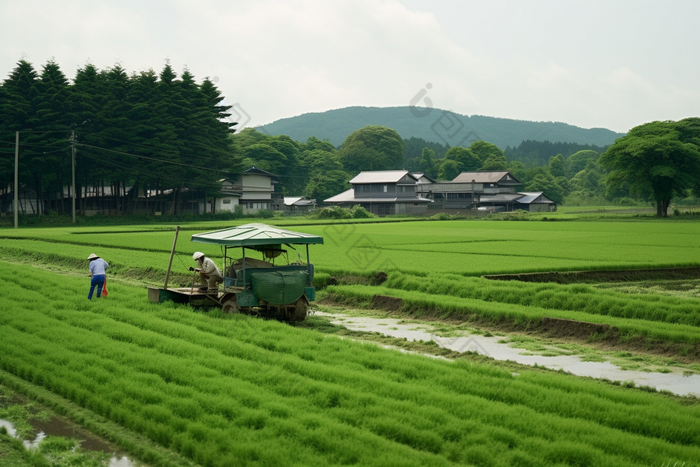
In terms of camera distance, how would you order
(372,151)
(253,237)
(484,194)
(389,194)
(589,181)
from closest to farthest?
(253,237) → (389,194) → (484,194) → (372,151) → (589,181)

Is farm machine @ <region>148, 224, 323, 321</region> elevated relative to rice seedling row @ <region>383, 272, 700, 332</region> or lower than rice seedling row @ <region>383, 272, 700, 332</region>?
elevated

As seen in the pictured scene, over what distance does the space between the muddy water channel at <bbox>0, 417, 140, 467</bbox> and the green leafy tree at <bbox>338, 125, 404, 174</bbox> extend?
11963cm

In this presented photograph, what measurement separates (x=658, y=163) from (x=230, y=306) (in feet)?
213

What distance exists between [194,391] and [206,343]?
291 centimetres

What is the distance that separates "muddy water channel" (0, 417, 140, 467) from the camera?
709 centimetres

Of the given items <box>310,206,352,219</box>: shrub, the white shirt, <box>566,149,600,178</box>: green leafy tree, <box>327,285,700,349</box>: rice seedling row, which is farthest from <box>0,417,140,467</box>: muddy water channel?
<box>566,149,600,178</box>: green leafy tree

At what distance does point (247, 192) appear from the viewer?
87.1 metres

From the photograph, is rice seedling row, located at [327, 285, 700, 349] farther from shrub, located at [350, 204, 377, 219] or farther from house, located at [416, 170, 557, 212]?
house, located at [416, 170, 557, 212]

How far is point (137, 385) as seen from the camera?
29.2 ft

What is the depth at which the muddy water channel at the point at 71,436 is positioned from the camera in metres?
7.09

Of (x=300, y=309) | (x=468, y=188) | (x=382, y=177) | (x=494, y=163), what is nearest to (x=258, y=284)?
(x=300, y=309)

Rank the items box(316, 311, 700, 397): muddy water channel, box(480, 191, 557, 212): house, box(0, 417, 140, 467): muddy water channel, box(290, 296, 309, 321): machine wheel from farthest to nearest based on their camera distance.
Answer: box(480, 191, 557, 212): house
box(290, 296, 309, 321): machine wheel
box(316, 311, 700, 397): muddy water channel
box(0, 417, 140, 467): muddy water channel

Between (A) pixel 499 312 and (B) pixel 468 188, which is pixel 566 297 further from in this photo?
(B) pixel 468 188

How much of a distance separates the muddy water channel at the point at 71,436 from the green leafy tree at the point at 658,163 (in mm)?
67478
